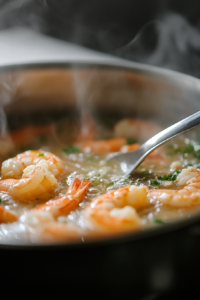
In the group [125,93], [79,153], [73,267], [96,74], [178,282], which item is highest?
[96,74]

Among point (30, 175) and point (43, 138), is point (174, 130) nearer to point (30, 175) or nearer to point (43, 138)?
point (30, 175)

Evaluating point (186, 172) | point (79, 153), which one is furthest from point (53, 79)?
point (186, 172)

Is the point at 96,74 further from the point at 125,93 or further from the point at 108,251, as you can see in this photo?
the point at 108,251

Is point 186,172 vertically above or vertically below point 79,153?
below

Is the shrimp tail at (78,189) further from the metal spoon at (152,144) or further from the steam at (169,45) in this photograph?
the steam at (169,45)

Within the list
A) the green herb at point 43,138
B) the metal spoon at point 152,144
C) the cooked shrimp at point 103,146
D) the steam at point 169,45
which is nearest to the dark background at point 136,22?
the steam at point 169,45

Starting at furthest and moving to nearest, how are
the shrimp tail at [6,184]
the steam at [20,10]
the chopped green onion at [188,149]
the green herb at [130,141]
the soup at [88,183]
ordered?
1. the steam at [20,10]
2. the green herb at [130,141]
3. the chopped green onion at [188,149]
4. the shrimp tail at [6,184]
5. the soup at [88,183]

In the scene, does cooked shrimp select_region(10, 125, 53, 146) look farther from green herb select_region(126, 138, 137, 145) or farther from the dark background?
the dark background
